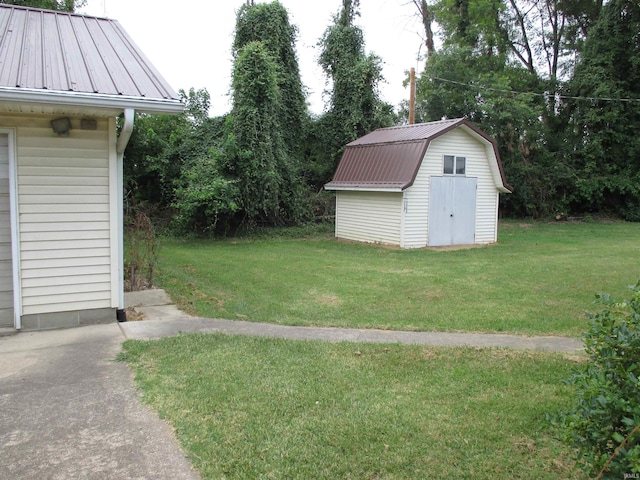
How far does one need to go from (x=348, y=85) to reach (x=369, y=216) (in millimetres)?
7731

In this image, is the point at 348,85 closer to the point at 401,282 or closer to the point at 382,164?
the point at 382,164

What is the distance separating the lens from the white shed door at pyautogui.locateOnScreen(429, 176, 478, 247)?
52.4ft

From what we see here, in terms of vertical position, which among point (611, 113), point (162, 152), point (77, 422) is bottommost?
point (77, 422)

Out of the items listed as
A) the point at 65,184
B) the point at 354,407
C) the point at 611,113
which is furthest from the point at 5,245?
the point at 611,113

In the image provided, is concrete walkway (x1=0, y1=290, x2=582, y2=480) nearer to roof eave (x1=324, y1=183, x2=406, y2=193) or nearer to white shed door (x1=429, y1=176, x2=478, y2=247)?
roof eave (x1=324, y1=183, x2=406, y2=193)

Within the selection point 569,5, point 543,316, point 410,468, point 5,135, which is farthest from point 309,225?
point 569,5

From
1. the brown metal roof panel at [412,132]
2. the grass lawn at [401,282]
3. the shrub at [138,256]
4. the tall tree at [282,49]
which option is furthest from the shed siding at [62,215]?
the tall tree at [282,49]

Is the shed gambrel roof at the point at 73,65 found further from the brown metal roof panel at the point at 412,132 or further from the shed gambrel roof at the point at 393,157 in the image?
the brown metal roof panel at the point at 412,132

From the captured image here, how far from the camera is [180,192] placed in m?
16.3

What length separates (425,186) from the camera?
1567 cm

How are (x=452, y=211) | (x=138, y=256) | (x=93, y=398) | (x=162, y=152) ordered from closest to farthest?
(x=93, y=398), (x=138, y=256), (x=452, y=211), (x=162, y=152)

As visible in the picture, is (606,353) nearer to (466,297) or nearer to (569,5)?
(466,297)

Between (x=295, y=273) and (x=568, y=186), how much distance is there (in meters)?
20.1

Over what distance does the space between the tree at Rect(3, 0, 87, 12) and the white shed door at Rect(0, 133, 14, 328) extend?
13360mm
